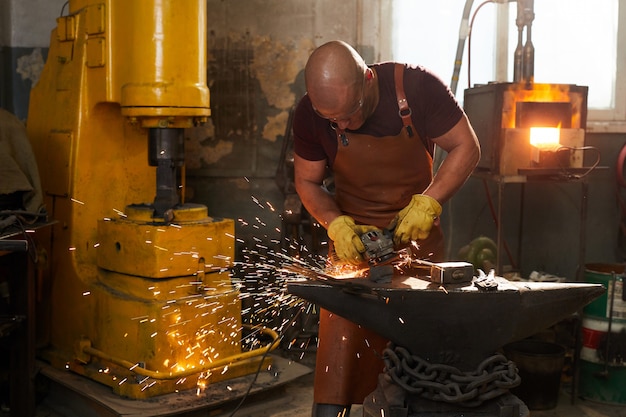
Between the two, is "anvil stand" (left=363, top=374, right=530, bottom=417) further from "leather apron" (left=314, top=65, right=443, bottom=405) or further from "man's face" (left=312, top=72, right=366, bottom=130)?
"man's face" (left=312, top=72, right=366, bottom=130)

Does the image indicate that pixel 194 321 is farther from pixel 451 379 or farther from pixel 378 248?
pixel 451 379

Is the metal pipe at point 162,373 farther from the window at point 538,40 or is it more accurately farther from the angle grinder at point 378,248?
the window at point 538,40

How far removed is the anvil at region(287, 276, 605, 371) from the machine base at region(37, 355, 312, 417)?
1.56 metres

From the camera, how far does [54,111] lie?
160 inches

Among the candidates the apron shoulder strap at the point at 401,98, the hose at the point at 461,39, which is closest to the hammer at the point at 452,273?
the apron shoulder strap at the point at 401,98

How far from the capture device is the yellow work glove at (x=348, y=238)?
8.64 feet

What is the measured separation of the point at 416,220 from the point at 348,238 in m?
0.24

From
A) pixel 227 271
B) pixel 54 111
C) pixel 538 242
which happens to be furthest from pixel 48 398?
pixel 538 242

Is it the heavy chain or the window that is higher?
the window

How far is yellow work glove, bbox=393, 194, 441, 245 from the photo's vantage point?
8.64ft

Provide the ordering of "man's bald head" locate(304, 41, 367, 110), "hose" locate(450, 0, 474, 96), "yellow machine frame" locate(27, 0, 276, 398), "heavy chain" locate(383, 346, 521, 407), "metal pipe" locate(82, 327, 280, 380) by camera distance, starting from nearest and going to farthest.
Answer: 1. "heavy chain" locate(383, 346, 521, 407)
2. "man's bald head" locate(304, 41, 367, 110)
3. "metal pipe" locate(82, 327, 280, 380)
4. "yellow machine frame" locate(27, 0, 276, 398)
5. "hose" locate(450, 0, 474, 96)

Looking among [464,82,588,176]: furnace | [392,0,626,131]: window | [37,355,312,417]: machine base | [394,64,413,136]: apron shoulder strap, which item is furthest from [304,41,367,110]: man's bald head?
[392,0,626,131]: window

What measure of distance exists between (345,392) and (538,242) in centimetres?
297

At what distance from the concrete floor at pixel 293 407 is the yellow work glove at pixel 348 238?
138 centimetres
